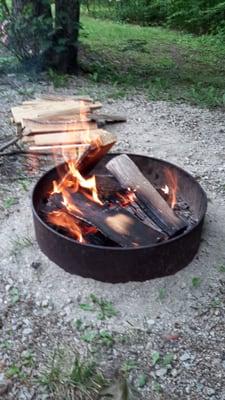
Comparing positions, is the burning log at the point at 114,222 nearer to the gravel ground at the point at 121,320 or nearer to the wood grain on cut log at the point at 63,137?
the gravel ground at the point at 121,320

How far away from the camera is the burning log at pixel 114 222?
2.88m

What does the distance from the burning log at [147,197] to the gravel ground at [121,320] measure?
311mm

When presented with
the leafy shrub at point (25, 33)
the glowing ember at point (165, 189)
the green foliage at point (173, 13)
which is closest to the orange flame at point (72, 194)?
the glowing ember at point (165, 189)

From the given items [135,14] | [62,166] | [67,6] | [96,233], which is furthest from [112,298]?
[135,14]

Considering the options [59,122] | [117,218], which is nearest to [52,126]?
[59,122]

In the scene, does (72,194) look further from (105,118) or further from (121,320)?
(105,118)

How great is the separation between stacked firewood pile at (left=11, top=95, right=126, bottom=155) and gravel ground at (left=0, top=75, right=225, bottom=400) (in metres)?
0.83

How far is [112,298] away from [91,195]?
28.6 inches

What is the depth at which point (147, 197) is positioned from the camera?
3156mm

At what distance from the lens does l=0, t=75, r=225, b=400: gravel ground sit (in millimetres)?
2404

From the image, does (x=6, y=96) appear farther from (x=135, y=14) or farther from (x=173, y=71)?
(x=135, y=14)

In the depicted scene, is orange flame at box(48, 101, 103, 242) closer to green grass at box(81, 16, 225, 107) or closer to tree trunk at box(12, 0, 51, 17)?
green grass at box(81, 16, 225, 107)

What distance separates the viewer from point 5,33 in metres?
6.65

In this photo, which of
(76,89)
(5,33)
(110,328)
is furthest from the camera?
(5,33)
